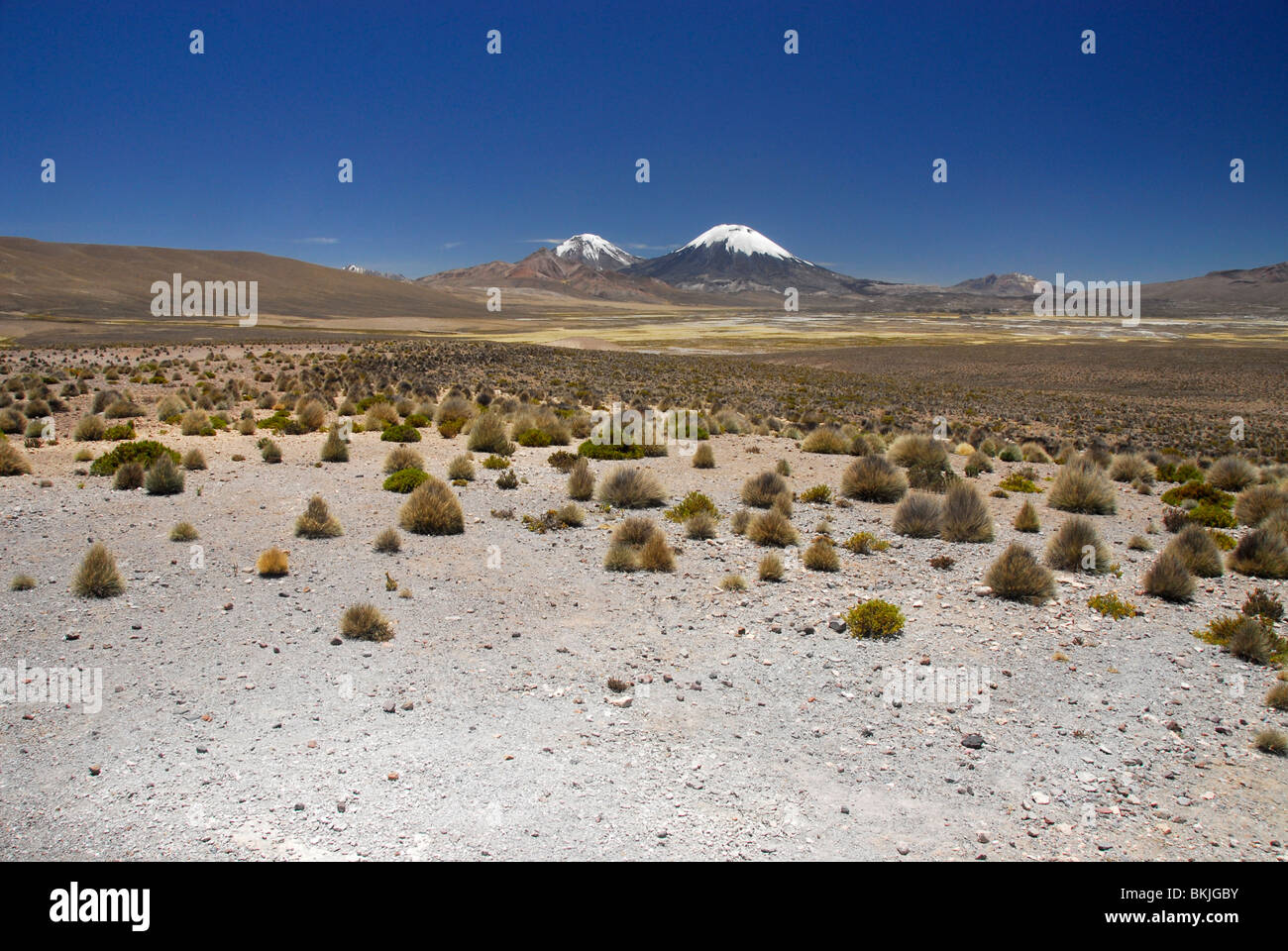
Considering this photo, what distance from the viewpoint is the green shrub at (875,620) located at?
7.49 meters

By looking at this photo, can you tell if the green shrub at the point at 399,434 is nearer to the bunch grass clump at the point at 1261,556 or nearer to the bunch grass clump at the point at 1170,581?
the bunch grass clump at the point at 1170,581

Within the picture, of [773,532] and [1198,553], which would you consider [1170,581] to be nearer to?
[1198,553]

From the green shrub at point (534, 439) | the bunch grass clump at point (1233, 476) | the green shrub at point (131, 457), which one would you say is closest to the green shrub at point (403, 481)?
the green shrub at point (131, 457)

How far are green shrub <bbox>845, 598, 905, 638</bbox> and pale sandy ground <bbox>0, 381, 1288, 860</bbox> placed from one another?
19 cm

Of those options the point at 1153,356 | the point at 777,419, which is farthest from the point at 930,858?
the point at 1153,356

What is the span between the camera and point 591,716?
19.2 feet

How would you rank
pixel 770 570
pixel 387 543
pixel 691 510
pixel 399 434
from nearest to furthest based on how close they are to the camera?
pixel 770 570, pixel 387 543, pixel 691 510, pixel 399 434

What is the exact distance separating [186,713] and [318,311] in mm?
120574

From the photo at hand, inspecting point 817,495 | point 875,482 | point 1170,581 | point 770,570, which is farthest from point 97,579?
point 1170,581

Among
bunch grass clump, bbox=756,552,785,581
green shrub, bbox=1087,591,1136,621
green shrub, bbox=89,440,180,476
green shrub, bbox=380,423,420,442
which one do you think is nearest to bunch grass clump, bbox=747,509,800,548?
bunch grass clump, bbox=756,552,785,581

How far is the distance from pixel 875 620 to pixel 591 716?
3.25 meters

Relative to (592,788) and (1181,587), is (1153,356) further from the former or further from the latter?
(592,788)

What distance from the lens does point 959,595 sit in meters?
8.65

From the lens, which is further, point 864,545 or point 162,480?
point 162,480
